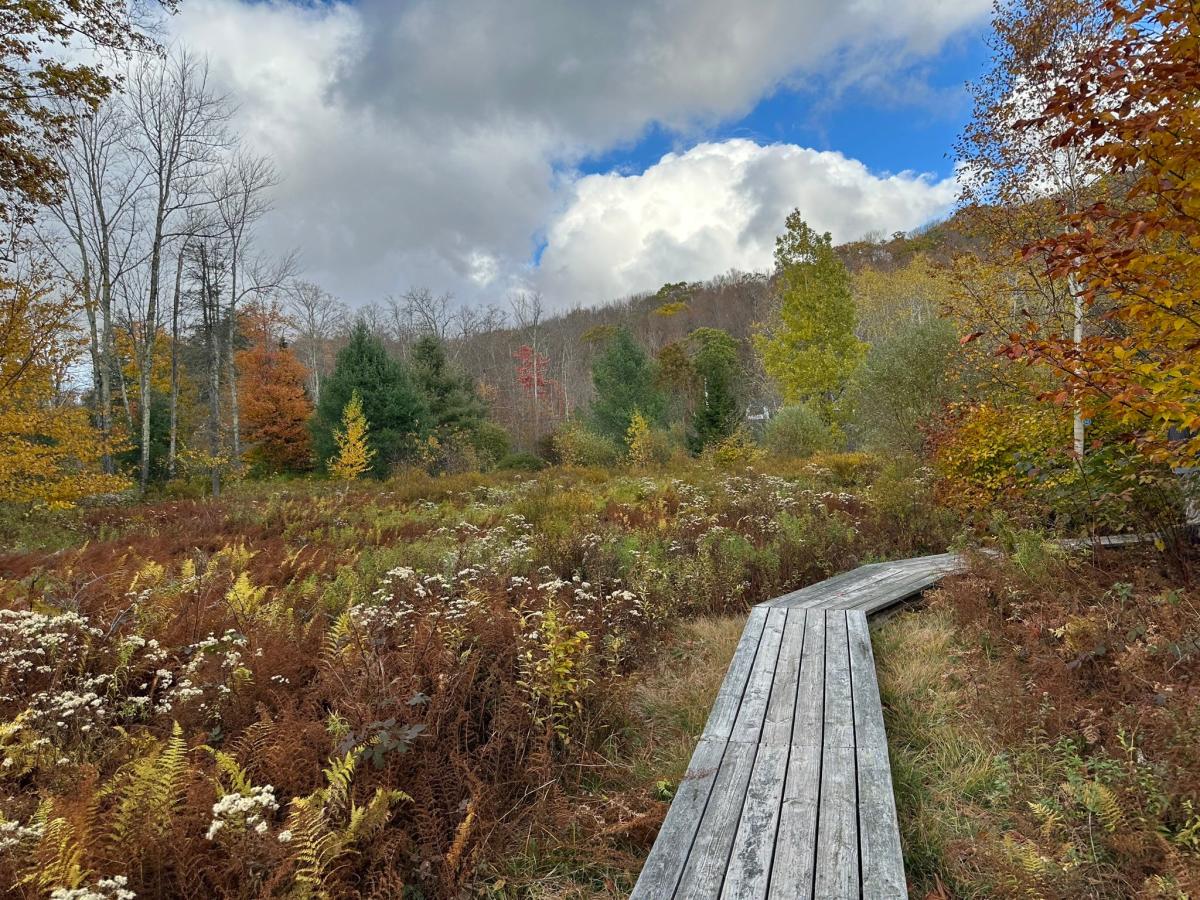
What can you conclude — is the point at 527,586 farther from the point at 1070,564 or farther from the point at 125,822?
the point at 1070,564

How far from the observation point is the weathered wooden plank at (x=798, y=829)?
205 centimetres

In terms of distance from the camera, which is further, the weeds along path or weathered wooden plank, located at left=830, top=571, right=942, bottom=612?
weathered wooden plank, located at left=830, top=571, right=942, bottom=612

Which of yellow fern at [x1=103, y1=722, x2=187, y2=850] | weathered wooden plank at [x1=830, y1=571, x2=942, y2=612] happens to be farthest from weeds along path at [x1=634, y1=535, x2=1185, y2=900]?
yellow fern at [x1=103, y1=722, x2=187, y2=850]

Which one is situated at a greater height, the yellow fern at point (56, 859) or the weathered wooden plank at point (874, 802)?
the yellow fern at point (56, 859)

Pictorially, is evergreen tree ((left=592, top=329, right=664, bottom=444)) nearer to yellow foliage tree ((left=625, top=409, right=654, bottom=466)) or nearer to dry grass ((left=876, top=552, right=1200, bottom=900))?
yellow foliage tree ((left=625, top=409, right=654, bottom=466))

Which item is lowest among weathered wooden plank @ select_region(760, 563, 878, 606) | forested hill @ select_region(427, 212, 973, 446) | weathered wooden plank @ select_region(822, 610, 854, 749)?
weathered wooden plank @ select_region(822, 610, 854, 749)

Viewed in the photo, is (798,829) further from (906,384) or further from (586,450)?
(586,450)

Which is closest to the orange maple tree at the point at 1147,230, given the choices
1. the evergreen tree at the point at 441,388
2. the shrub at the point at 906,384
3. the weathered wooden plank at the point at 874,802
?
→ the weathered wooden plank at the point at 874,802

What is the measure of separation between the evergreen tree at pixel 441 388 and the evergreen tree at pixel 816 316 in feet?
41.5

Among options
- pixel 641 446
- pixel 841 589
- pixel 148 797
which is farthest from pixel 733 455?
pixel 148 797

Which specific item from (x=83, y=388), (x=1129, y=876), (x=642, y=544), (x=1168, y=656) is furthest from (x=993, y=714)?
(x=83, y=388)

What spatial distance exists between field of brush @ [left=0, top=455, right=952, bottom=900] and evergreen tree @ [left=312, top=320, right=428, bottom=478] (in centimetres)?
1576

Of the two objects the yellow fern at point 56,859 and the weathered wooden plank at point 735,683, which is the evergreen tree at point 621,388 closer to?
the weathered wooden plank at point 735,683

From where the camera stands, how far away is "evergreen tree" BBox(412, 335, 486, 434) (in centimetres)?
2428
